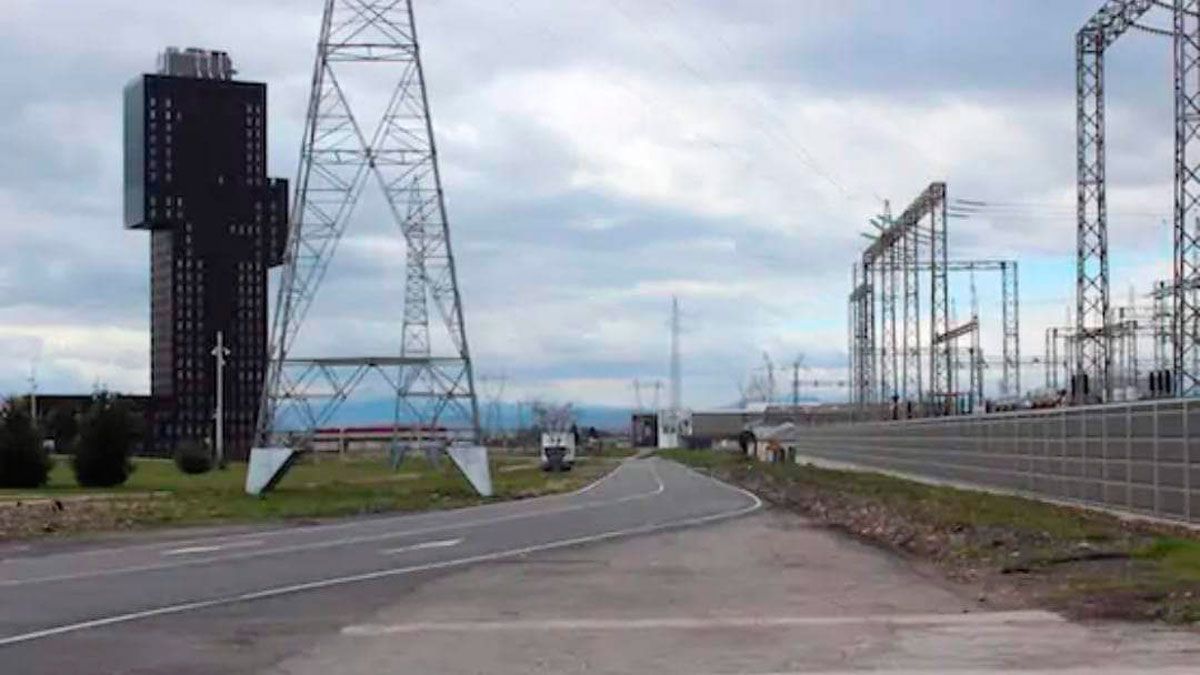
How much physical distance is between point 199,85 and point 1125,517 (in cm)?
6833

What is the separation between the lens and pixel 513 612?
1797cm

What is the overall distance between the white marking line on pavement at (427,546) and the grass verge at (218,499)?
8780mm

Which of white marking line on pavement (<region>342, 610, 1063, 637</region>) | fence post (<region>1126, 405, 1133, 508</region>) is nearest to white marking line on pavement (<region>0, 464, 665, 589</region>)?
white marking line on pavement (<region>342, 610, 1063, 637</region>)

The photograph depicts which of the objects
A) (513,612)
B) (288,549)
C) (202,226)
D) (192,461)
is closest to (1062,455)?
(288,549)

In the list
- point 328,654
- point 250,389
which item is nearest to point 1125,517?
point 328,654

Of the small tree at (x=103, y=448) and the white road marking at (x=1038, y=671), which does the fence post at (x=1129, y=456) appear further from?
the small tree at (x=103, y=448)

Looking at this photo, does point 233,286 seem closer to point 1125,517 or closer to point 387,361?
point 387,361

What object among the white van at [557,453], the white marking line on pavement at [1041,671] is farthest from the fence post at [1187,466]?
the white van at [557,453]

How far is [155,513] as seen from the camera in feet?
133

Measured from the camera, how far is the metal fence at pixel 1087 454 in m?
27.8

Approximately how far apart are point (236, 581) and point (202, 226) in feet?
259

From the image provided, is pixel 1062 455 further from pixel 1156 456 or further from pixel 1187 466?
pixel 1187 466

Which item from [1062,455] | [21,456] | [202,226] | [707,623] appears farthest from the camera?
[202,226]

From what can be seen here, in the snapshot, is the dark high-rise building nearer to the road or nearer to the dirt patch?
the dirt patch
